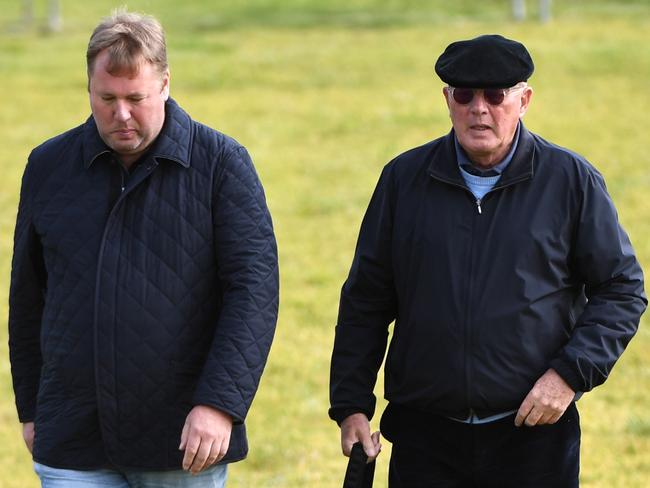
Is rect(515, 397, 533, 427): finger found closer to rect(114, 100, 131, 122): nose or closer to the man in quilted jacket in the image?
the man in quilted jacket

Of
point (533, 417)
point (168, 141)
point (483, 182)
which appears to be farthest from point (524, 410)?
point (168, 141)

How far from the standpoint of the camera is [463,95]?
438cm

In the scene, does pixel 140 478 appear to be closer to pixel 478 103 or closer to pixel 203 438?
pixel 203 438

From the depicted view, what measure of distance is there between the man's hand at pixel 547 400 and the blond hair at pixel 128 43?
145 cm

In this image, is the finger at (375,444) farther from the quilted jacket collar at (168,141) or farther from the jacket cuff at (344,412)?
the quilted jacket collar at (168,141)

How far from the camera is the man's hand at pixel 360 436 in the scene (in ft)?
15.0

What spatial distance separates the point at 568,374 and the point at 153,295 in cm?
125

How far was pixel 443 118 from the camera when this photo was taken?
21.1 meters

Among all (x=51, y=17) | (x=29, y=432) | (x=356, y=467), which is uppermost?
(x=51, y=17)

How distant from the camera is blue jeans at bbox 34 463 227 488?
14.4 feet

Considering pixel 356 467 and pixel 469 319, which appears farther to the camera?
pixel 356 467

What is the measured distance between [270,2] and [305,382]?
2949cm

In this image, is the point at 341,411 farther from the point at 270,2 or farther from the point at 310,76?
the point at 270,2

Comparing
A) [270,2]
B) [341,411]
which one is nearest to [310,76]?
[270,2]
